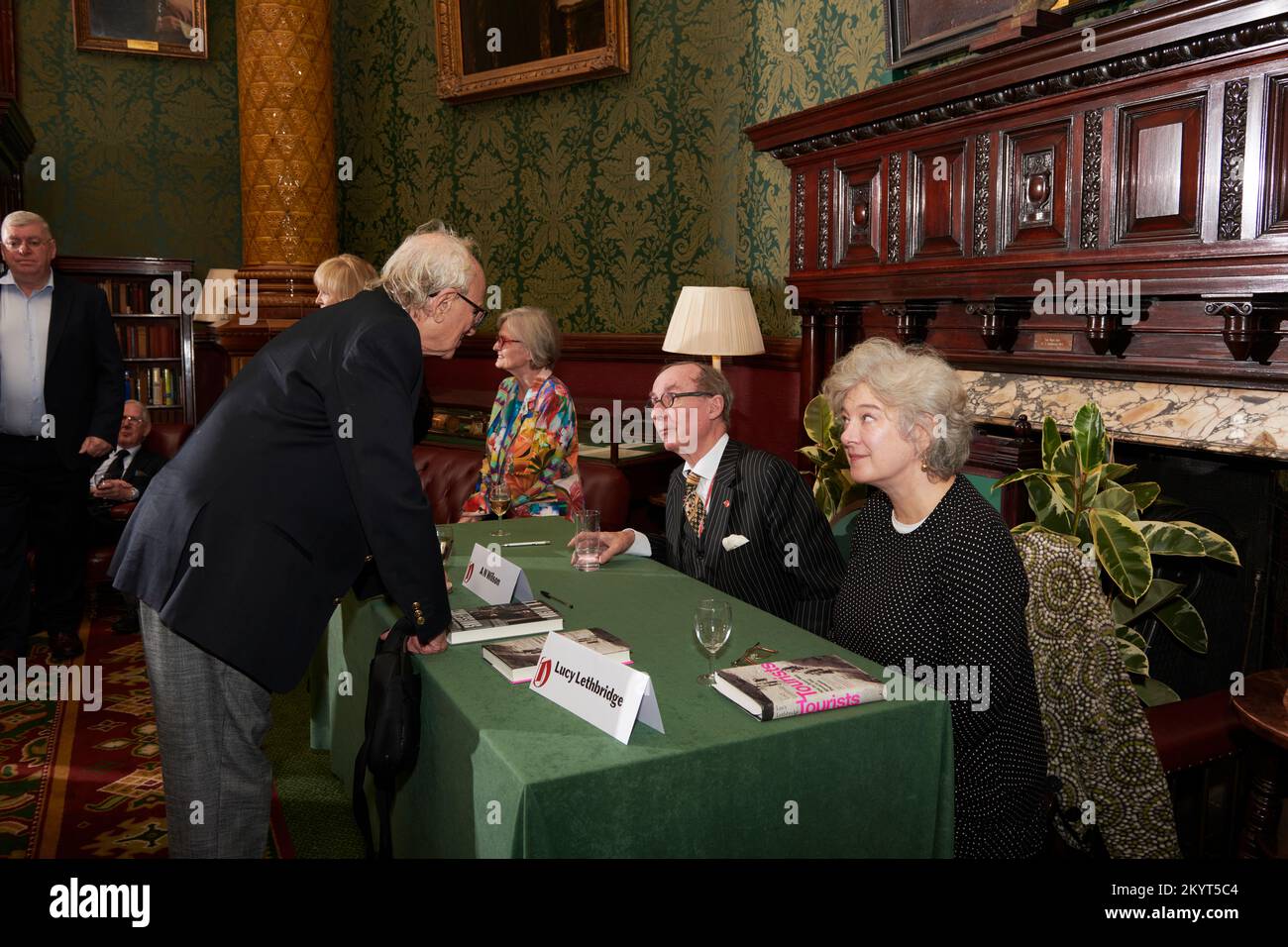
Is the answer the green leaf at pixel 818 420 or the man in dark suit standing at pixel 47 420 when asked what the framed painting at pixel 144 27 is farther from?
the green leaf at pixel 818 420

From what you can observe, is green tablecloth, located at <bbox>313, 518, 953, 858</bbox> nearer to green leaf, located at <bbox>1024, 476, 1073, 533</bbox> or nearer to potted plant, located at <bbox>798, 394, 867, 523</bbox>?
green leaf, located at <bbox>1024, 476, 1073, 533</bbox>

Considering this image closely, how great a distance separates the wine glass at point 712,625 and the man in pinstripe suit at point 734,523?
0.85 metres

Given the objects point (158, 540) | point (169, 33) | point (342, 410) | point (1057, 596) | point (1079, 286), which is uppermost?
point (169, 33)

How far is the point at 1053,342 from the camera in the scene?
3754 millimetres

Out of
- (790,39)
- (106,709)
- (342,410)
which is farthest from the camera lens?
(790,39)

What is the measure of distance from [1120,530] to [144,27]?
8.07 metres

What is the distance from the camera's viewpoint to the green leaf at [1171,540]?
2.98 meters

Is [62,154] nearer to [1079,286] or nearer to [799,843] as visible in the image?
[1079,286]

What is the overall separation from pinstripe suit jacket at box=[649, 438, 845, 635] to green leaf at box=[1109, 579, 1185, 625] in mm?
1044

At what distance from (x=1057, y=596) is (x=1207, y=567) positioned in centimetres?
167

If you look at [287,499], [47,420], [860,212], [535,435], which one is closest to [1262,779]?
[287,499]

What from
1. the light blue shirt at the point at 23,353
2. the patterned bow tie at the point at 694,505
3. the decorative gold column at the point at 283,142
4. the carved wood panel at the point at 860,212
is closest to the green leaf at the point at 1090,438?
the patterned bow tie at the point at 694,505

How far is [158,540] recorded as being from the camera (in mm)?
2045
